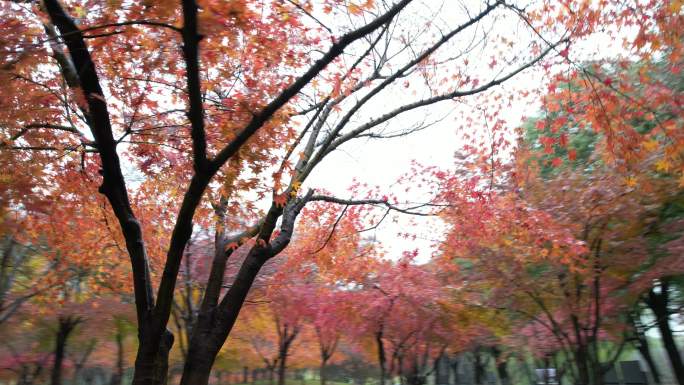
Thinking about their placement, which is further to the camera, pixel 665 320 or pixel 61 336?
pixel 61 336

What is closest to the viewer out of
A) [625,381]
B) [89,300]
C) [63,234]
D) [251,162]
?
[251,162]

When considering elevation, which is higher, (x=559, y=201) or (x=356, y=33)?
(x=559, y=201)

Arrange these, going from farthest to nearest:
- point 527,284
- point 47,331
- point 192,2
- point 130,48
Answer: point 47,331, point 527,284, point 130,48, point 192,2

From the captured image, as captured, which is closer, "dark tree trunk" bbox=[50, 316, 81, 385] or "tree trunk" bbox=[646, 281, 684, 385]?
"tree trunk" bbox=[646, 281, 684, 385]

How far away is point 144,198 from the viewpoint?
11.3 metres

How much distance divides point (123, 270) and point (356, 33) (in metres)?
12.6

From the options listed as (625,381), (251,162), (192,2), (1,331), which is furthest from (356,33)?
(625,381)

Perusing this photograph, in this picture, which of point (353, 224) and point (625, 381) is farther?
point (625, 381)

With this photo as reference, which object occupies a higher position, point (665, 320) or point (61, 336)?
point (61, 336)

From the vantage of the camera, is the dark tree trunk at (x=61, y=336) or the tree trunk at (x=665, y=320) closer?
the tree trunk at (x=665, y=320)

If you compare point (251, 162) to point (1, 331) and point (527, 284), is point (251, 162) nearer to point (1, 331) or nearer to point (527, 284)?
point (527, 284)

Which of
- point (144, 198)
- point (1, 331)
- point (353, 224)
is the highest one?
point (144, 198)

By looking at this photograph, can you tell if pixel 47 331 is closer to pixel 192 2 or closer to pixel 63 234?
pixel 63 234

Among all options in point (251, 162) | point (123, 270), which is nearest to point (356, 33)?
point (251, 162)
